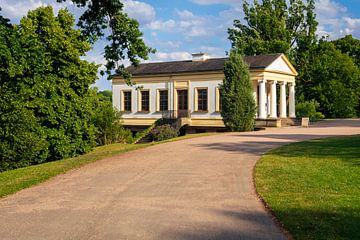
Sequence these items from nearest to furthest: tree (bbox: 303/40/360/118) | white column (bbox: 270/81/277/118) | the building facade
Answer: the building facade → white column (bbox: 270/81/277/118) → tree (bbox: 303/40/360/118)

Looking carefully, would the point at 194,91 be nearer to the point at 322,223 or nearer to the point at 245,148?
the point at 245,148

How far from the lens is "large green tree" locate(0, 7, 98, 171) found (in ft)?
54.4

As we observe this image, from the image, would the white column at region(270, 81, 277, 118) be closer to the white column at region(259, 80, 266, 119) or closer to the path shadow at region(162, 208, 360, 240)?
the white column at region(259, 80, 266, 119)

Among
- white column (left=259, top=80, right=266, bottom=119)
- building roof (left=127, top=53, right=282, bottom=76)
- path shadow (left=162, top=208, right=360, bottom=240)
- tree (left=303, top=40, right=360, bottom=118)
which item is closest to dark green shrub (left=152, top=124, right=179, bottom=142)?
building roof (left=127, top=53, right=282, bottom=76)

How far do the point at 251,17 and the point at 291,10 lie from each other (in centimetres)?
519

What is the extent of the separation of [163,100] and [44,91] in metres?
24.2

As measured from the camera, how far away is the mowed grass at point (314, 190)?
6.49 m

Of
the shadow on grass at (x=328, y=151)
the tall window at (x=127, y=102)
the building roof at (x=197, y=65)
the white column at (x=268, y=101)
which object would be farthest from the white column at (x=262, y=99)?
the shadow on grass at (x=328, y=151)

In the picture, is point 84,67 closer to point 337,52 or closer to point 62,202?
point 62,202

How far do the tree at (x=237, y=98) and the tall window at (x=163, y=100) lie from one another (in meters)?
12.3

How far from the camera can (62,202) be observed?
28.1 feet

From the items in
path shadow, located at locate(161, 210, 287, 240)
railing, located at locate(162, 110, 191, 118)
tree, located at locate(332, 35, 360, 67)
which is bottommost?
path shadow, located at locate(161, 210, 287, 240)

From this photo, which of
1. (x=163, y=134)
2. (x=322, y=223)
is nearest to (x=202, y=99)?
(x=163, y=134)

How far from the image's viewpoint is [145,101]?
43.4 meters
